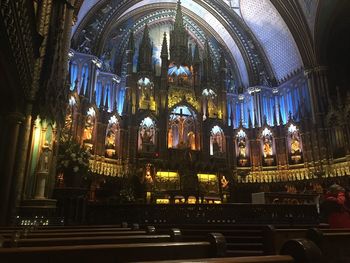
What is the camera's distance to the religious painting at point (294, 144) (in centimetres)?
2261

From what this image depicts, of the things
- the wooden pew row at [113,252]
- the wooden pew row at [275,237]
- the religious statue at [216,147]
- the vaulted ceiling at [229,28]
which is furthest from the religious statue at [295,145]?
the wooden pew row at [113,252]

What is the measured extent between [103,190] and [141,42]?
545 inches

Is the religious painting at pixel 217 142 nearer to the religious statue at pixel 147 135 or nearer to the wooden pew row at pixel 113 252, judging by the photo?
the religious statue at pixel 147 135

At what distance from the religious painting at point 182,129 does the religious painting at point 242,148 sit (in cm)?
397

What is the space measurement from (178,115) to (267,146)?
7.97 meters

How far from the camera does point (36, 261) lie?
188 cm

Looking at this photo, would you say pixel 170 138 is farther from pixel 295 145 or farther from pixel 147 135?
pixel 295 145

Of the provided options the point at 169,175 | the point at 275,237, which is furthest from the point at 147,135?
the point at 275,237

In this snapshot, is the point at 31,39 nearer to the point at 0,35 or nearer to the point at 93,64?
the point at 0,35

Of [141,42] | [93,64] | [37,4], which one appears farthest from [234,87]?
[37,4]

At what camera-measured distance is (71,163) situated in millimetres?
12922

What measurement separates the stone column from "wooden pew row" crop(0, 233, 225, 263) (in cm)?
816

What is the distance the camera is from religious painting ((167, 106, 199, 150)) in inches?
921

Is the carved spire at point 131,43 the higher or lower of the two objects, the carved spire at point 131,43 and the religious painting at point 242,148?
the higher
